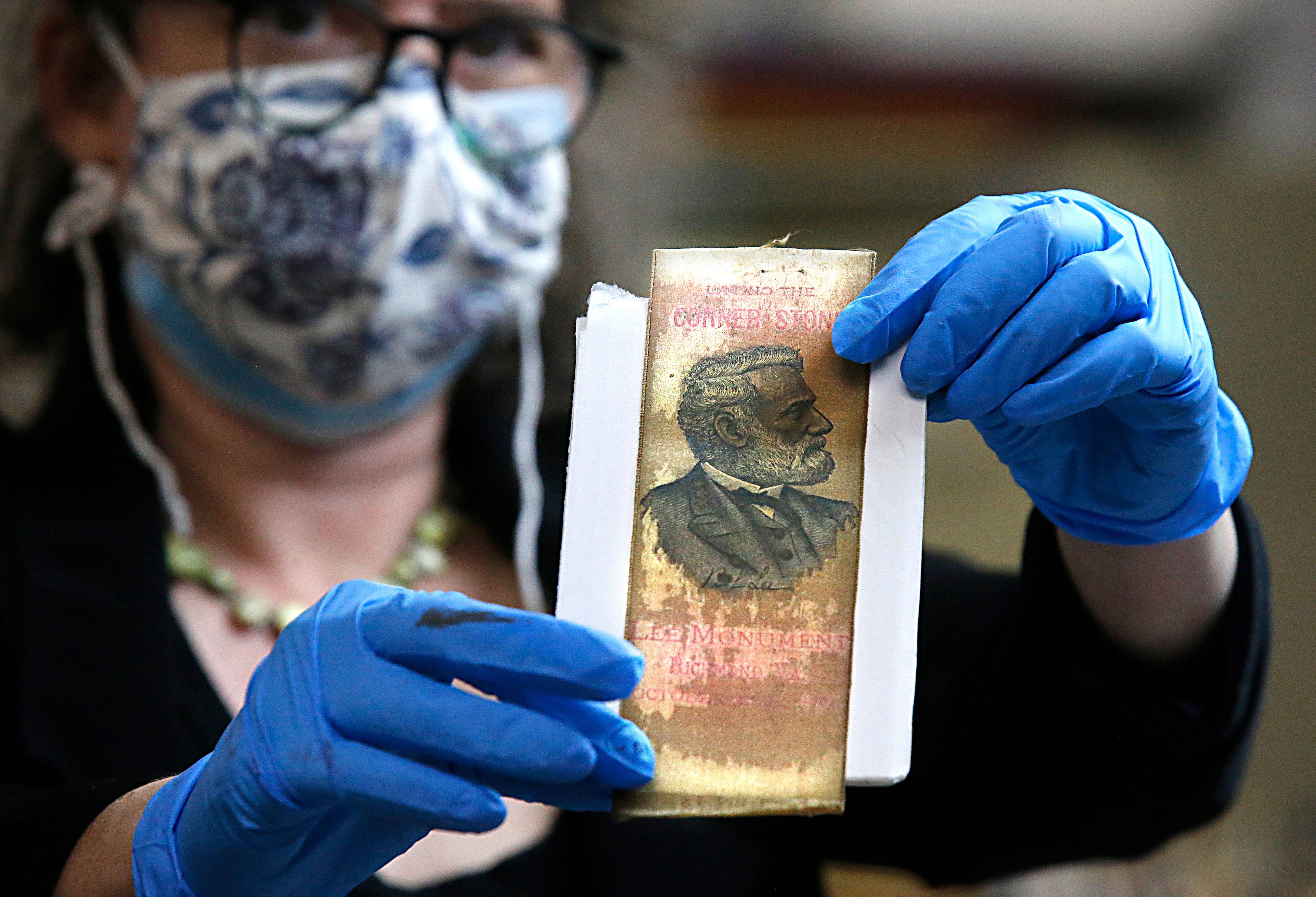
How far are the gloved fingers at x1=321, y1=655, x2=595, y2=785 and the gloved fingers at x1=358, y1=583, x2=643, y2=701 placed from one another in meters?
0.02

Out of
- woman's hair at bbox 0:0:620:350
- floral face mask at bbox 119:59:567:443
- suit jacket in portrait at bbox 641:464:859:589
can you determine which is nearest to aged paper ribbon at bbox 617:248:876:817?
suit jacket in portrait at bbox 641:464:859:589

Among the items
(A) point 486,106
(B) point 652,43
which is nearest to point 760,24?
(B) point 652,43

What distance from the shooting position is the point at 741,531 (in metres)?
0.81

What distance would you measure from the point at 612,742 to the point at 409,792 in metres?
0.16

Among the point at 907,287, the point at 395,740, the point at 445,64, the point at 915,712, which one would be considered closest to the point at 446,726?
the point at 395,740

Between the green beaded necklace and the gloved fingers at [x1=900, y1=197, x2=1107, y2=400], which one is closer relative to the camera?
the gloved fingers at [x1=900, y1=197, x2=1107, y2=400]

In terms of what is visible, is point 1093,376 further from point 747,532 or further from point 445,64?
point 445,64

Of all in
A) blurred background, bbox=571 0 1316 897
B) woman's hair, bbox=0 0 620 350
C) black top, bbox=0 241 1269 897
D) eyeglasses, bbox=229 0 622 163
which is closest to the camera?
black top, bbox=0 241 1269 897

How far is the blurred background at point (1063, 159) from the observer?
239cm

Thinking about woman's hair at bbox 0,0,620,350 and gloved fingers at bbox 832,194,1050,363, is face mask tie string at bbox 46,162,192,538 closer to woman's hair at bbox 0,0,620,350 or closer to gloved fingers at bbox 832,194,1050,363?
woman's hair at bbox 0,0,620,350

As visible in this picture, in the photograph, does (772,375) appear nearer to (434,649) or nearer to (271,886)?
(434,649)

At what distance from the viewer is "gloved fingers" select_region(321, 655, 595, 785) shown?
28.9 inches

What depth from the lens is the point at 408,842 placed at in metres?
0.84

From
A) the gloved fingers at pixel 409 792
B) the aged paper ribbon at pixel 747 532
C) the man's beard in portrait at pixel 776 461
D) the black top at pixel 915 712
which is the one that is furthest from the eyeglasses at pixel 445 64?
the gloved fingers at pixel 409 792
